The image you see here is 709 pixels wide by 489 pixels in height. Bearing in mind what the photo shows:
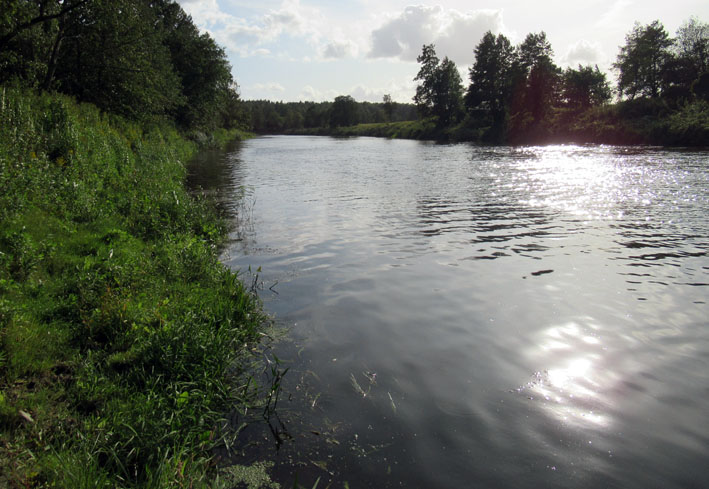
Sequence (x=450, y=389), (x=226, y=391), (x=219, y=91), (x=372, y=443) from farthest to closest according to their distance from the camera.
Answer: (x=219, y=91)
(x=450, y=389)
(x=226, y=391)
(x=372, y=443)

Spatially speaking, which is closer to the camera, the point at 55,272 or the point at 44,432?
the point at 44,432

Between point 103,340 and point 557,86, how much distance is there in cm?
7813

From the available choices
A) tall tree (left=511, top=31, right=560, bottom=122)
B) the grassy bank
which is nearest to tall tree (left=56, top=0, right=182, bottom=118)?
the grassy bank

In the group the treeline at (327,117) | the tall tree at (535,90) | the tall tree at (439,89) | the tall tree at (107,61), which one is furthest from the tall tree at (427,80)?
the tall tree at (107,61)

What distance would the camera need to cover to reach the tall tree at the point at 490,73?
267ft

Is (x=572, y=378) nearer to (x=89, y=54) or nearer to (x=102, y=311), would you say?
(x=102, y=311)

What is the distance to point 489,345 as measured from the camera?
667cm

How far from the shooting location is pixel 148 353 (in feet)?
17.2

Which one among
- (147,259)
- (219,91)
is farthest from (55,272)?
(219,91)

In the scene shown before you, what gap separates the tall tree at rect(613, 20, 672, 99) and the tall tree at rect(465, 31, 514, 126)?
63.1 ft

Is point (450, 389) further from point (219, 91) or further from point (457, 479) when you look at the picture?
point (219, 91)

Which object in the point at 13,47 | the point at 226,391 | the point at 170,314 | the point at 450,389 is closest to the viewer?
the point at 226,391

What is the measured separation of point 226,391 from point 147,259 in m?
3.75

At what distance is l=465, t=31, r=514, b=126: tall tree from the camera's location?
81375 mm
